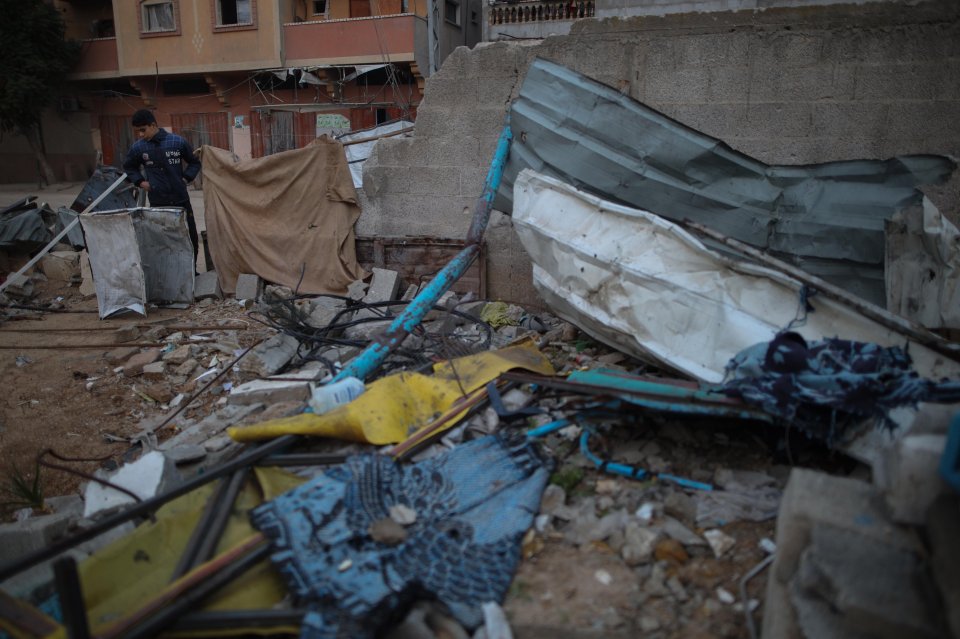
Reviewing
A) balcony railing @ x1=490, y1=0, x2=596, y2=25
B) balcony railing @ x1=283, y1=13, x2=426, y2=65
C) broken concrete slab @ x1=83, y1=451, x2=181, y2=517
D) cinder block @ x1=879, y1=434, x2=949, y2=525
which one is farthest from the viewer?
balcony railing @ x1=283, y1=13, x2=426, y2=65

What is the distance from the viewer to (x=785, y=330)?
9.36 feet

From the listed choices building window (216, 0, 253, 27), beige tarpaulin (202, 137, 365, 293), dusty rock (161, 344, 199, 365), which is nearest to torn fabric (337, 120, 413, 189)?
beige tarpaulin (202, 137, 365, 293)

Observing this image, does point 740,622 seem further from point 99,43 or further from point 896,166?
point 99,43

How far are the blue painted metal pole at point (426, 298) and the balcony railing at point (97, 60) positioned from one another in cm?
2134

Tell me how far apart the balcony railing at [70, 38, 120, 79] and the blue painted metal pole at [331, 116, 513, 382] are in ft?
70.0

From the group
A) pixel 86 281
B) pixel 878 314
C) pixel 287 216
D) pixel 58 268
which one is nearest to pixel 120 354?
pixel 287 216

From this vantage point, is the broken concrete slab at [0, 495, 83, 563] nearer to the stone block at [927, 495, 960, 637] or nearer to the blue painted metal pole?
the blue painted metal pole

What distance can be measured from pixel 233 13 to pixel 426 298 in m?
19.5

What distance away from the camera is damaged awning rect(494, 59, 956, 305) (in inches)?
152

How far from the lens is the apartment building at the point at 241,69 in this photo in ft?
58.3

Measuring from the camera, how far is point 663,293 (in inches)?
130

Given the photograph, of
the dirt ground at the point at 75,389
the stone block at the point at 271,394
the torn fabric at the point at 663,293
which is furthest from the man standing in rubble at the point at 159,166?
the torn fabric at the point at 663,293

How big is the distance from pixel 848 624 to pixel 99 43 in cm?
2587

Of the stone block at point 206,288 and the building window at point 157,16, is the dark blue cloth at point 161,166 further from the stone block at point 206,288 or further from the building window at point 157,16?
the building window at point 157,16
